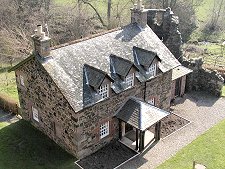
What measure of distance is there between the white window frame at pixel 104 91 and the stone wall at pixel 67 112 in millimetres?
392

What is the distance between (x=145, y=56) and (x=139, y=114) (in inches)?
227

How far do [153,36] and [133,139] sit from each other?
1071cm

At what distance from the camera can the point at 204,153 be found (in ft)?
96.8

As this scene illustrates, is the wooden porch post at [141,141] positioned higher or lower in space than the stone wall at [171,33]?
lower

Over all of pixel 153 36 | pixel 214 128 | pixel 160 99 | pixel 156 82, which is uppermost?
pixel 153 36

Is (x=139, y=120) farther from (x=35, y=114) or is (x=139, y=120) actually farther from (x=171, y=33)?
(x=171, y=33)

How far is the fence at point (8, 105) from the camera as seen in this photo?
34719 mm

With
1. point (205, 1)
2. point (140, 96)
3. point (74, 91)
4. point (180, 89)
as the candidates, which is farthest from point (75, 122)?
point (205, 1)

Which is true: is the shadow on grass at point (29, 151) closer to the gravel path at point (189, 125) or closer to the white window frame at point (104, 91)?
the gravel path at point (189, 125)

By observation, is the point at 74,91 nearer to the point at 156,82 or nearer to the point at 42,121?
the point at 42,121

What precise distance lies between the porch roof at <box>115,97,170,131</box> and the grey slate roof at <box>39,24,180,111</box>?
3552mm

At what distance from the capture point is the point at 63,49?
2809cm

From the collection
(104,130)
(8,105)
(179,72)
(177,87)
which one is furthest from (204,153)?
(8,105)

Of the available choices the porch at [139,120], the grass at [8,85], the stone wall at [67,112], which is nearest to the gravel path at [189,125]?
the porch at [139,120]
